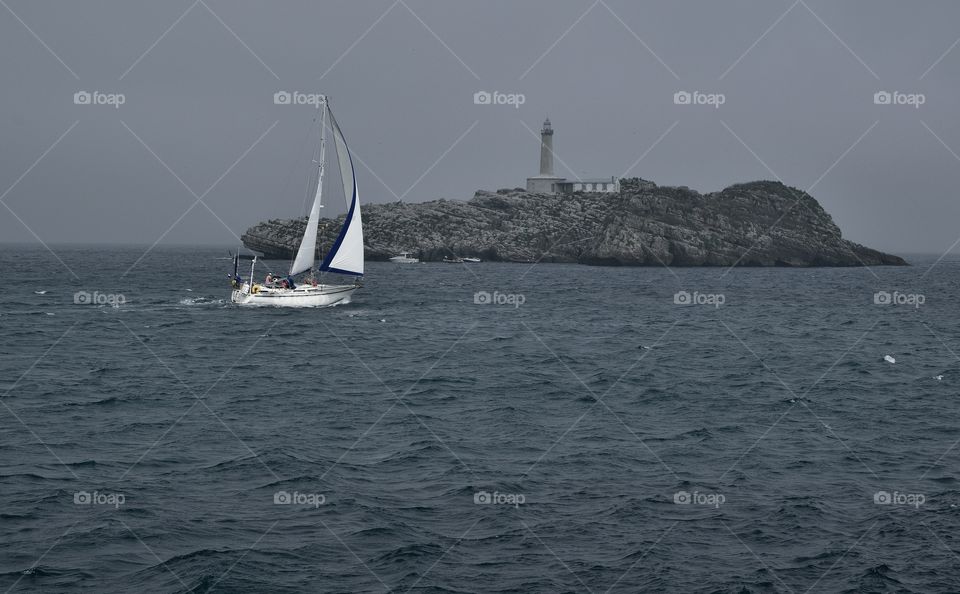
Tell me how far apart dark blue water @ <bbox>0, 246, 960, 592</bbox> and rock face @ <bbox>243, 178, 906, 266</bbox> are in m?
104

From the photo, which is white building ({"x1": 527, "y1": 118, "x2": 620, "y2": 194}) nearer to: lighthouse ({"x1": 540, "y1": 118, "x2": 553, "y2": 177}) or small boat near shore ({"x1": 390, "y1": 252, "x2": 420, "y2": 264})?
lighthouse ({"x1": 540, "y1": 118, "x2": 553, "y2": 177})

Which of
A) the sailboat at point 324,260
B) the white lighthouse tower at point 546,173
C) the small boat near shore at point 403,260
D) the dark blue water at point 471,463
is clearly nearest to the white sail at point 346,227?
the sailboat at point 324,260

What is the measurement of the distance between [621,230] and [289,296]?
97.9 m

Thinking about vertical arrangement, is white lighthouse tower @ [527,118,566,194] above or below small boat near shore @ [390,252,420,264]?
above

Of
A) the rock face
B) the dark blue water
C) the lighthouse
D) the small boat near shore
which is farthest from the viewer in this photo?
the lighthouse

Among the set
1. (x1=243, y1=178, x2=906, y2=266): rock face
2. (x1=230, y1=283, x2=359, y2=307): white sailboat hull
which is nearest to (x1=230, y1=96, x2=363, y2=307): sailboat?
(x1=230, y1=283, x2=359, y2=307): white sailboat hull

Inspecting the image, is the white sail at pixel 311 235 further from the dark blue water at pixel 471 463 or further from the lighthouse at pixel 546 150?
the lighthouse at pixel 546 150

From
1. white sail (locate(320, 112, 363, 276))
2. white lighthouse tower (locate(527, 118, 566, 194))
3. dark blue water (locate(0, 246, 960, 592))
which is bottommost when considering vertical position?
dark blue water (locate(0, 246, 960, 592))

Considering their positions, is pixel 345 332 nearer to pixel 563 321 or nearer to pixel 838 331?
pixel 563 321

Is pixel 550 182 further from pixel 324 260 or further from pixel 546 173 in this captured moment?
pixel 324 260

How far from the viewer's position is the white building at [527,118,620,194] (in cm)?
18900

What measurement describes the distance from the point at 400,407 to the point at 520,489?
404 inches

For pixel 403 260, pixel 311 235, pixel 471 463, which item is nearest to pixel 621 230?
pixel 403 260

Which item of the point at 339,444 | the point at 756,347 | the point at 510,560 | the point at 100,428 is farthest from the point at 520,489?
the point at 756,347
